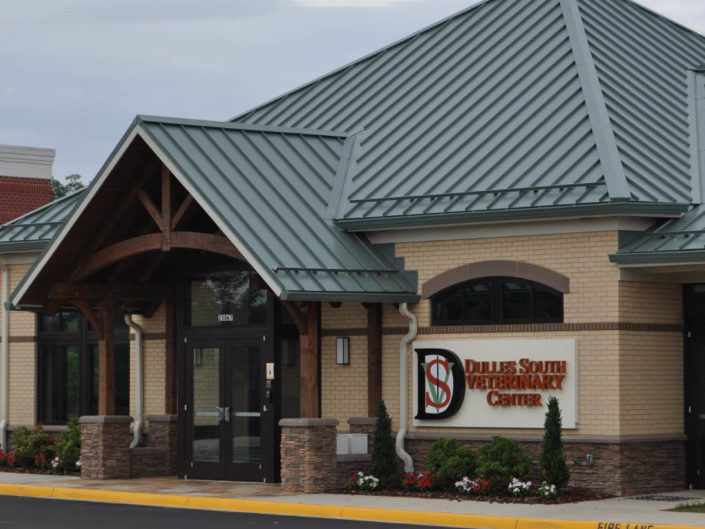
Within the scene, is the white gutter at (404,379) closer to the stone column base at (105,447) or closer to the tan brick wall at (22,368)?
the stone column base at (105,447)

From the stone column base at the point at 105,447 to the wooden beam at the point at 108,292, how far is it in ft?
6.81

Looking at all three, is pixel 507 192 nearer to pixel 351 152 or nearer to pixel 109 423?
pixel 351 152

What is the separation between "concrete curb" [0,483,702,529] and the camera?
61.0 ft

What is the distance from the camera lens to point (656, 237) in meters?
22.4

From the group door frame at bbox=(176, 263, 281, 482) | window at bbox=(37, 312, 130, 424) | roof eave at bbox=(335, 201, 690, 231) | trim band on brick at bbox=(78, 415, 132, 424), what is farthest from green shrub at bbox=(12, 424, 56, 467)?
roof eave at bbox=(335, 201, 690, 231)

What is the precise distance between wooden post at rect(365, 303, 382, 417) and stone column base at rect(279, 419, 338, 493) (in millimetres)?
1478

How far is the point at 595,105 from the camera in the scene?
78.5ft

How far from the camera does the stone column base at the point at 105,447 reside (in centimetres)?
2652

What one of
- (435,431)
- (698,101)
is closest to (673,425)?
→ (435,431)

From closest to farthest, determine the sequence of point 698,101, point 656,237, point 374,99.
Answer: point 656,237 → point 698,101 → point 374,99

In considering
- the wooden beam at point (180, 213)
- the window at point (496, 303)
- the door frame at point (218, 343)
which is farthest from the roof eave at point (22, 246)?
the window at point (496, 303)

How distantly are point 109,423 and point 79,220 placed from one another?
364 cm

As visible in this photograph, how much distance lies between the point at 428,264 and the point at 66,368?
30.4 ft

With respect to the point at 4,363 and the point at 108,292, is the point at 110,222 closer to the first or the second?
the point at 108,292
